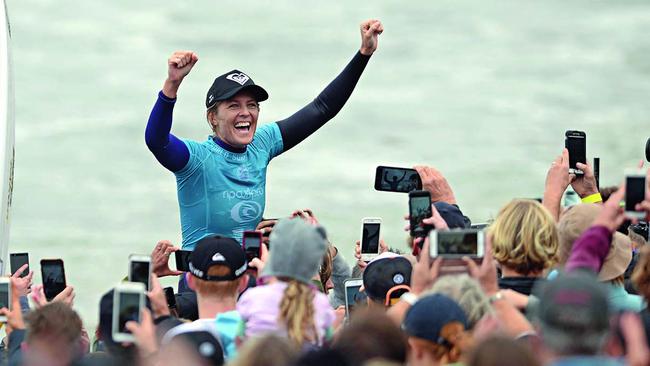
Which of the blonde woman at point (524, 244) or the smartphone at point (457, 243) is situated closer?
the smartphone at point (457, 243)

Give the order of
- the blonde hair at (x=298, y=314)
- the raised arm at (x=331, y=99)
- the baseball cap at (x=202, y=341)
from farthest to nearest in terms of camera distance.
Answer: the raised arm at (x=331, y=99) < the blonde hair at (x=298, y=314) < the baseball cap at (x=202, y=341)

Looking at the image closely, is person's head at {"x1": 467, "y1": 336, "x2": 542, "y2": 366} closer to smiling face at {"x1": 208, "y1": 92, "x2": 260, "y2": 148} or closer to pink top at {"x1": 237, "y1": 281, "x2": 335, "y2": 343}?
pink top at {"x1": 237, "y1": 281, "x2": 335, "y2": 343}

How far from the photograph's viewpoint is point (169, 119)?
7629mm

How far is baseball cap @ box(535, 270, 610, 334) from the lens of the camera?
4.02 metres

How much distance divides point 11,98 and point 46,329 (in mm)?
9828

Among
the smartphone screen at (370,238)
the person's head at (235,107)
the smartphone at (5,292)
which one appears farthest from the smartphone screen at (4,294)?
the smartphone screen at (370,238)

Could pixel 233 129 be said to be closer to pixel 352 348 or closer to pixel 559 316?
pixel 352 348

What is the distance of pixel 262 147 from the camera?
8414 mm

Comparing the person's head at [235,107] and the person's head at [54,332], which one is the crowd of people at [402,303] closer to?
the person's head at [54,332]

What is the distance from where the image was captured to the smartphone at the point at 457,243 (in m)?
5.52

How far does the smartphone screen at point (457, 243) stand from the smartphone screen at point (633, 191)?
679mm

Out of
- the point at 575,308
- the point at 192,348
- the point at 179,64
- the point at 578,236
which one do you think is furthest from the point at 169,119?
the point at 575,308

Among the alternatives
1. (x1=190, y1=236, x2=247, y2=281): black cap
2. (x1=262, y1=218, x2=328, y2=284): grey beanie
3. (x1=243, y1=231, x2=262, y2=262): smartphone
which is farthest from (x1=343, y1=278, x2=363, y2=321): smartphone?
(x1=262, y1=218, x2=328, y2=284): grey beanie

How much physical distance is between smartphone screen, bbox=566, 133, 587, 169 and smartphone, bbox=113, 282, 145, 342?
3106 millimetres
